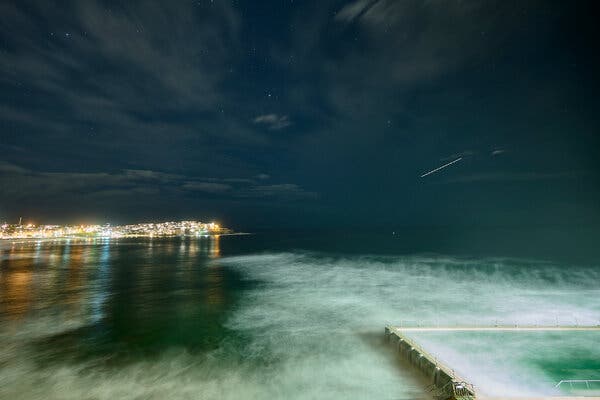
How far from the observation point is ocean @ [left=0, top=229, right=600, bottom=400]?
12.1 meters

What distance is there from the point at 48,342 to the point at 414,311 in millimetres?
23471

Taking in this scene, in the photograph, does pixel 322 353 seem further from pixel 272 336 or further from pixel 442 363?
pixel 442 363

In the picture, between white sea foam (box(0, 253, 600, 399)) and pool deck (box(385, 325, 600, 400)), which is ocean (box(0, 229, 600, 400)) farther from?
pool deck (box(385, 325, 600, 400))

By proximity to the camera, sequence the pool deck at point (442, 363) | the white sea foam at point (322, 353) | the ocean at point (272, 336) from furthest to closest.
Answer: the ocean at point (272, 336) < the white sea foam at point (322, 353) < the pool deck at point (442, 363)

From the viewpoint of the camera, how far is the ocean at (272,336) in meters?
12.1

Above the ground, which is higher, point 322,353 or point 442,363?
point 442,363

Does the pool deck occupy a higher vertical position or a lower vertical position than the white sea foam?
higher

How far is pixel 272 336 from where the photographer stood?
1819 centimetres

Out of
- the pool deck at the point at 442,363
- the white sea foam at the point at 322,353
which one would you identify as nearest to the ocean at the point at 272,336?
the white sea foam at the point at 322,353

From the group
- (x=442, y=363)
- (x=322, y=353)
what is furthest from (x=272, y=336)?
(x=442, y=363)

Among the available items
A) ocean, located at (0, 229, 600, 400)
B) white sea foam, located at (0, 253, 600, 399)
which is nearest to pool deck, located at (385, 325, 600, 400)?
ocean, located at (0, 229, 600, 400)

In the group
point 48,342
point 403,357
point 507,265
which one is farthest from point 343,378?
point 507,265

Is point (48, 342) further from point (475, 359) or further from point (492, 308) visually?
point (492, 308)

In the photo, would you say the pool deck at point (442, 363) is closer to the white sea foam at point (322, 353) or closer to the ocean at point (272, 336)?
the ocean at point (272, 336)
